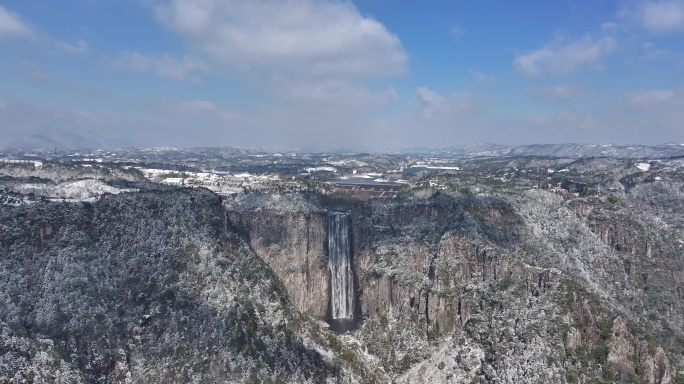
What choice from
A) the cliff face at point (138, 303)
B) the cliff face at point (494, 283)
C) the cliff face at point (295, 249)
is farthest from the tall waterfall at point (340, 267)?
the cliff face at point (138, 303)

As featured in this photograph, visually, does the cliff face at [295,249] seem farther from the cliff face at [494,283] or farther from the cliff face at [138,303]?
the cliff face at [138,303]

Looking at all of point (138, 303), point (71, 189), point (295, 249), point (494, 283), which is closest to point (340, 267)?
point (295, 249)

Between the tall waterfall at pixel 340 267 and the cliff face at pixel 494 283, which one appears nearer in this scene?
the cliff face at pixel 494 283

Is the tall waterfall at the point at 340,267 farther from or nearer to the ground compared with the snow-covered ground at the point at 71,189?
nearer to the ground

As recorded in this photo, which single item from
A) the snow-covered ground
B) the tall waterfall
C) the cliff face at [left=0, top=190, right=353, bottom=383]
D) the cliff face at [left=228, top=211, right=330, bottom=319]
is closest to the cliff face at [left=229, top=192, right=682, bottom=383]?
the cliff face at [left=228, top=211, right=330, bottom=319]

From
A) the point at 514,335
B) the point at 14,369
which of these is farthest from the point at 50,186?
the point at 514,335

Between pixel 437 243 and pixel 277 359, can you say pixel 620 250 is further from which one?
pixel 277 359
